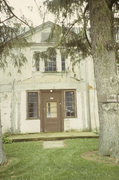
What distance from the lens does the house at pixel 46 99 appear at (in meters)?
13.8

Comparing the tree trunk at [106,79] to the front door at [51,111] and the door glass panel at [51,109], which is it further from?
the door glass panel at [51,109]

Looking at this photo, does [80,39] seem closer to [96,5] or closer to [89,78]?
[96,5]

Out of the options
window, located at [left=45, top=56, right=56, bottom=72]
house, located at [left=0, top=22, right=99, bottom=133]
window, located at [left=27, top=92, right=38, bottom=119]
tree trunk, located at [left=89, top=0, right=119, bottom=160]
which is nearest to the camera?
tree trunk, located at [left=89, top=0, right=119, bottom=160]

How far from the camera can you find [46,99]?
46.4ft

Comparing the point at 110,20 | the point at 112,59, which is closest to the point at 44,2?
the point at 110,20

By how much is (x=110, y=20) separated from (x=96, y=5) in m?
0.75

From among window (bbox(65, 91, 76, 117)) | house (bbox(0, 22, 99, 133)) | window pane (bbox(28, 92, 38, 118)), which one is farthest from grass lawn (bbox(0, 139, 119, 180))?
window (bbox(65, 91, 76, 117))

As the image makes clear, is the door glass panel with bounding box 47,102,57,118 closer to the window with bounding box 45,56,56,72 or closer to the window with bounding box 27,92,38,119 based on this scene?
the window with bounding box 27,92,38,119

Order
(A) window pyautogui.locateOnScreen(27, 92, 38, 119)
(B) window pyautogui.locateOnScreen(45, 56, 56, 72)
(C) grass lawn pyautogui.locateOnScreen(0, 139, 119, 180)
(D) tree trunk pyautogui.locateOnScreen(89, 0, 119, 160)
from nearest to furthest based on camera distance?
(C) grass lawn pyautogui.locateOnScreen(0, 139, 119, 180)
(D) tree trunk pyautogui.locateOnScreen(89, 0, 119, 160)
(A) window pyautogui.locateOnScreen(27, 92, 38, 119)
(B) window pyautogui.locateOnScreen(45, 56, 56, 72)

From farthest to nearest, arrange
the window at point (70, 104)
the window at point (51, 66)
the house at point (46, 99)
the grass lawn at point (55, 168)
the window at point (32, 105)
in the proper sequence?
the window at point (51, 66), the window at point (70, 104), the window at point (32, 105), the house at point (46, 99), the grass lawn at point (55, 168)

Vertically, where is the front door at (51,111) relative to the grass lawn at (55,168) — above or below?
above

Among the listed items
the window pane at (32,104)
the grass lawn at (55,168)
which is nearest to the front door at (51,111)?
the window pane at (32,104)

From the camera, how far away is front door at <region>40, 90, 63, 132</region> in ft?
45.8

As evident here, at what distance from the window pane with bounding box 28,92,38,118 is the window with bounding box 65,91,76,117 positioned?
171cm
